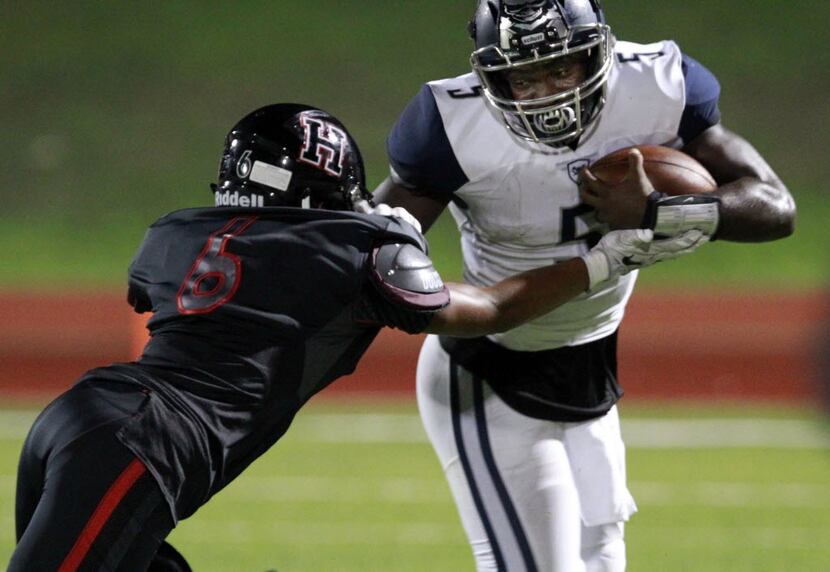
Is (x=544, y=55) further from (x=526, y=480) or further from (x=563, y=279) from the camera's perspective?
(x=526, y=480)

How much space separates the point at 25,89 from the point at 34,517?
8421mm

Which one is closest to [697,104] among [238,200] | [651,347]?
[238,200]

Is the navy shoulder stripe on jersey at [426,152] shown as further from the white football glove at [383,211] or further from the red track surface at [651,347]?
the red track surface at [651,347]

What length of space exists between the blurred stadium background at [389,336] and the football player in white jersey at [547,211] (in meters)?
1.41

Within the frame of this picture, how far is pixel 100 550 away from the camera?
Answer: 7.48 ft

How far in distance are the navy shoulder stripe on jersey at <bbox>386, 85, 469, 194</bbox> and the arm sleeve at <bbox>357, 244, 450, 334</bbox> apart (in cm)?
47

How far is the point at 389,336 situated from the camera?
7.47m

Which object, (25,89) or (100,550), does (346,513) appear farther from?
(25,89)

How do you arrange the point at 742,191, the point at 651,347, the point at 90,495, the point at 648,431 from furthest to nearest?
the point at 651,347 → the point at 648,431 → the point at 742,191 → the point at 90,495

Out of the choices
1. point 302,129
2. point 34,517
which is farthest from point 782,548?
point 34,517

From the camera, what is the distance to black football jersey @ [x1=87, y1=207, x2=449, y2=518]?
2418 millimetres

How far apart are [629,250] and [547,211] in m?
0.26

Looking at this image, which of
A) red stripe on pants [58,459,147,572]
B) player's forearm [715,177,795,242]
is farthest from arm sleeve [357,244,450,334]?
player's forearm [715,177,795,242]

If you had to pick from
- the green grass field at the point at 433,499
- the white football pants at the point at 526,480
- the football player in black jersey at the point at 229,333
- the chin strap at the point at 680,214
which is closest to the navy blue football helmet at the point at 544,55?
the chin strap at the point at 680,214
